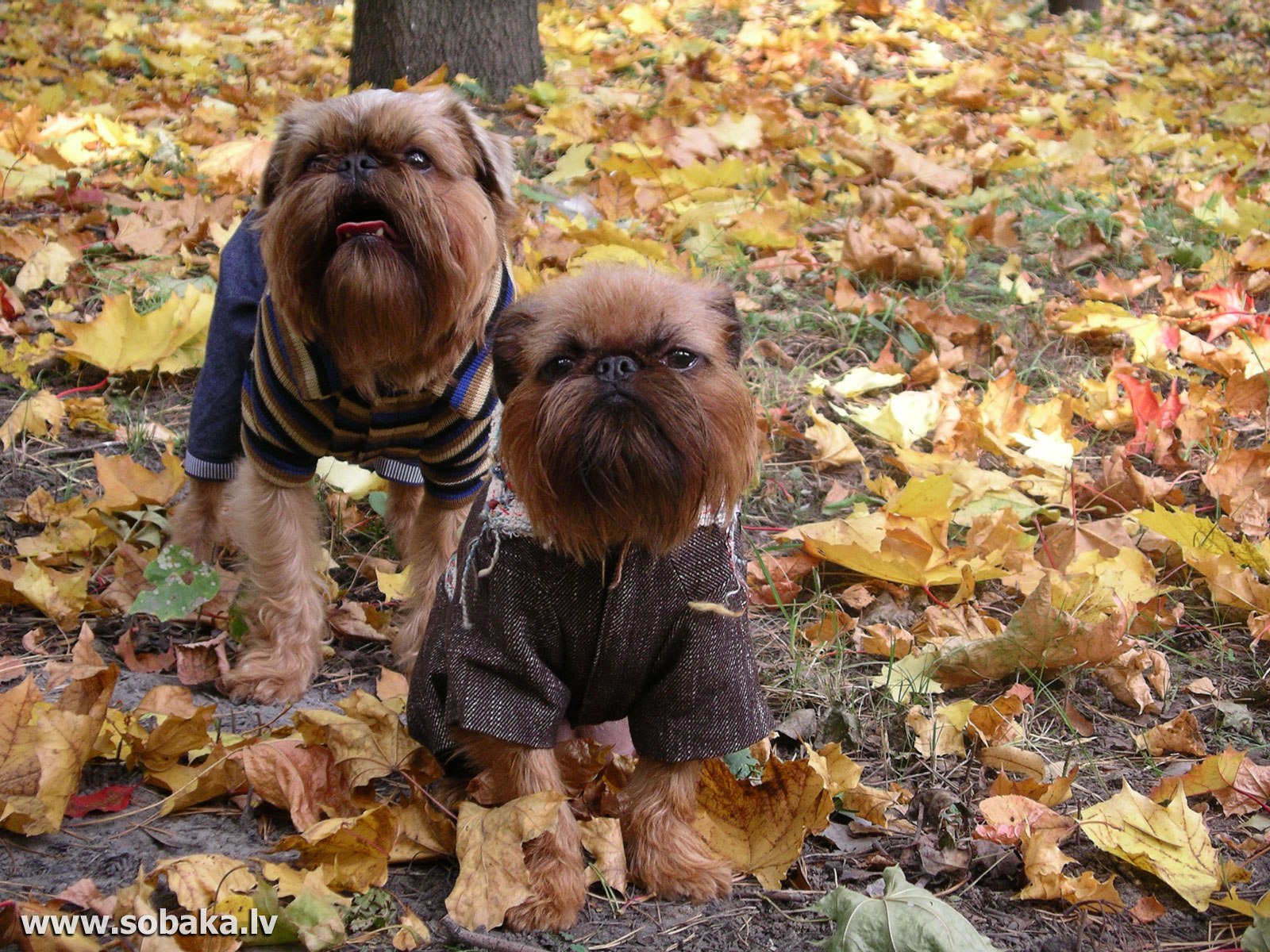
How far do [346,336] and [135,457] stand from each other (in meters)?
1.47

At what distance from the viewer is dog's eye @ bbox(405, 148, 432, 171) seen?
2885 mm

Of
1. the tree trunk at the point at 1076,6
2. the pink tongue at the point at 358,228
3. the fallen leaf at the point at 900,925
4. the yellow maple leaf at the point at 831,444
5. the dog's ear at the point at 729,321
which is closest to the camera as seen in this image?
the fallen leaf at the point at 900,925

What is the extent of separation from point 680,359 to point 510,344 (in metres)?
0.35

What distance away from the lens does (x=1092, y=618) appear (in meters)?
2.92

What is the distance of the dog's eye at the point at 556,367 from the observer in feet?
7.20

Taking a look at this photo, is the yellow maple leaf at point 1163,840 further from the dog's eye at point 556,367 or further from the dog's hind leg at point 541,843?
the dog's eye at point 556,367

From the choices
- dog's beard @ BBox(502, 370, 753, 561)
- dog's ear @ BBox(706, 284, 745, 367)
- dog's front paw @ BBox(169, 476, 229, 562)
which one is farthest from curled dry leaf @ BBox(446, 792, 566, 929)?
dog's front paw @ BBox(169, 476, 229, 562)

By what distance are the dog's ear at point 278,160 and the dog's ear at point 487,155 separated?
0.39 meters

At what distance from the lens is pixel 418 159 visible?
2895mm

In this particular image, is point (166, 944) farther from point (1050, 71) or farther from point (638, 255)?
point (1050, 71)

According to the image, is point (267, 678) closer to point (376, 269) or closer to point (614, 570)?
point (376, 269)

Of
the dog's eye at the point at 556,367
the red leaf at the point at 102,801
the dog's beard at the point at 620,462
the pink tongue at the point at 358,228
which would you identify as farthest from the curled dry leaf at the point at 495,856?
the pink tongue at the point at 358,228

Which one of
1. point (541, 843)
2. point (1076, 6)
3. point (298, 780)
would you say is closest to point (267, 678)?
point (298, 780)

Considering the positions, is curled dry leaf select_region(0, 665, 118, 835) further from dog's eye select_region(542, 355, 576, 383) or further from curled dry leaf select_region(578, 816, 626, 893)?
dog's eye select_region(542, 355, 576, 383)
